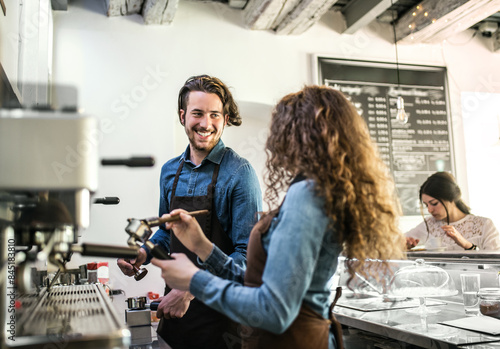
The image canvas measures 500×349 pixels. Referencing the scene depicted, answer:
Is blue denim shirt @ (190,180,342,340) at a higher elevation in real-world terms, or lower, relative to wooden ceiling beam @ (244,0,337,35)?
lower

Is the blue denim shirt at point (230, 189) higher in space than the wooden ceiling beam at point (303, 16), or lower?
lower

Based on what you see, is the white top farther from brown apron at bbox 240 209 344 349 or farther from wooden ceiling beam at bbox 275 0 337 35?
brown apron at bbox 240 209 344 349

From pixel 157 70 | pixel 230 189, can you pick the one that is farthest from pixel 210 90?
pixel 157 70

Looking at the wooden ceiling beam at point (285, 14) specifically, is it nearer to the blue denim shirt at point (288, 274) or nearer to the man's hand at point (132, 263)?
the man's hand at point (132, 263)

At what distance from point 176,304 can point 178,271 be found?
43 centimetres

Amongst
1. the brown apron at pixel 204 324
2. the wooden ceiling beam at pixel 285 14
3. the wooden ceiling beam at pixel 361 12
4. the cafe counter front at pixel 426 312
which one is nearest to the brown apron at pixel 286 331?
the brown apron at pixel 204 324

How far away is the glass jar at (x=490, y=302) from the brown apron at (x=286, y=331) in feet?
3.74

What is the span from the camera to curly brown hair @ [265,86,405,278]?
114cm

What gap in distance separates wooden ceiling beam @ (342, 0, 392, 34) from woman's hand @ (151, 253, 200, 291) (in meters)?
Result: 3.50

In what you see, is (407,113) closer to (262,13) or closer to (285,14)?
(285,14)

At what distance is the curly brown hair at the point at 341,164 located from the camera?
114 cm

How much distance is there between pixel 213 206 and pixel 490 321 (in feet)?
3.97

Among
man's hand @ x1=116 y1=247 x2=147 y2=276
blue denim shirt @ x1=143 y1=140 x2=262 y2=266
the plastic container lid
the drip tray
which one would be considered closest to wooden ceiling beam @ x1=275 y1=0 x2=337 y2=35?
blue denim shirt @ x1=143 y1=140 x2=262 y2=266

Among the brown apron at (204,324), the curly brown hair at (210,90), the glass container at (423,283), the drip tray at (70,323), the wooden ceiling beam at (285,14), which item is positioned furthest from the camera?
the wooden ceiling beam at (285,14)
